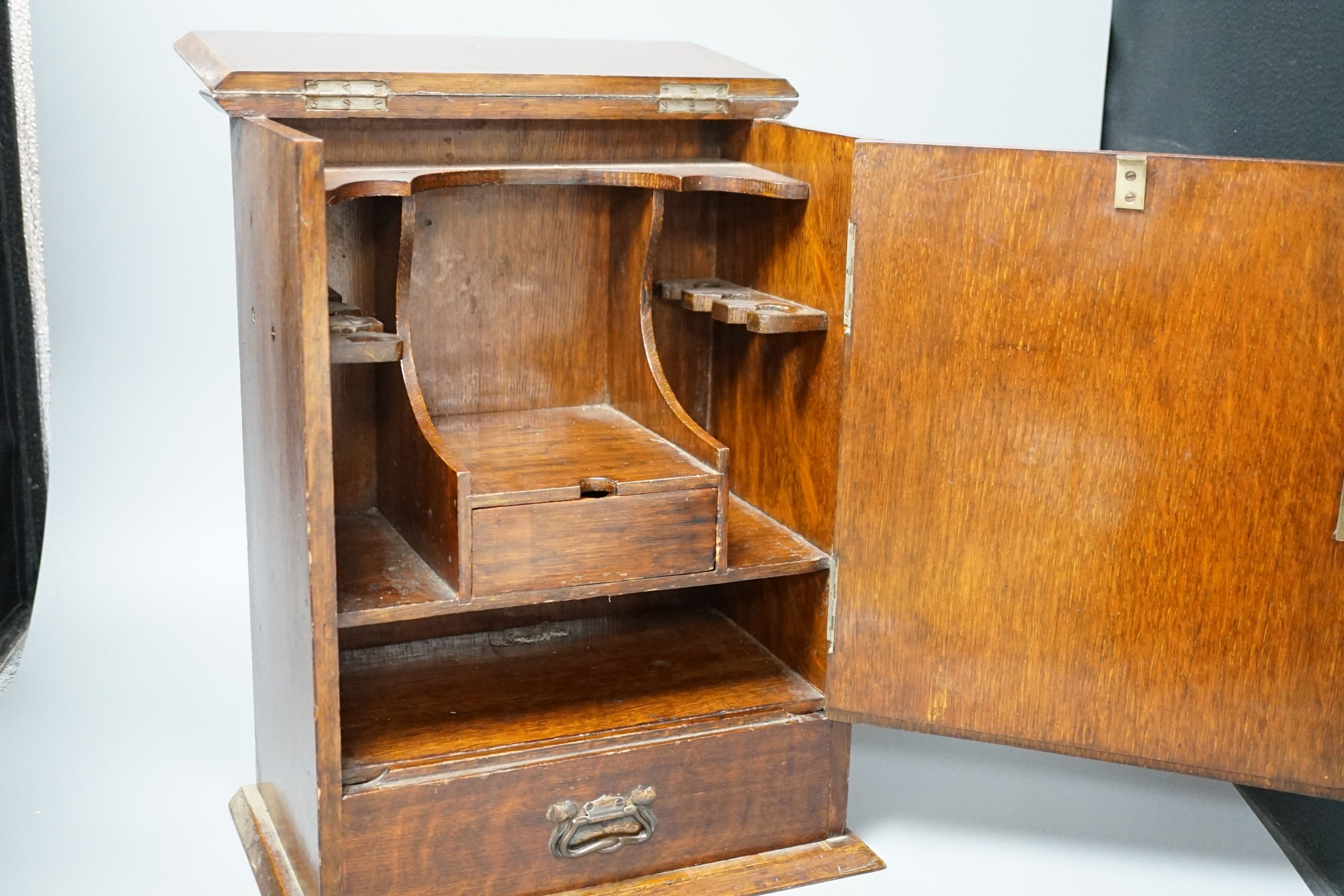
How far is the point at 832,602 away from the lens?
2164 millimetres

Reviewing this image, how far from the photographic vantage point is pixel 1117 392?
1.95 meters

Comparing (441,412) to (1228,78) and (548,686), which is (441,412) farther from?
(1228,78)

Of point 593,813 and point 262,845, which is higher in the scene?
point 593,813

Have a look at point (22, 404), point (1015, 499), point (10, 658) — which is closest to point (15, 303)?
point (22, 404)

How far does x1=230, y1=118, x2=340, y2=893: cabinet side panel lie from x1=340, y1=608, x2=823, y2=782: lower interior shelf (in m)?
0.10

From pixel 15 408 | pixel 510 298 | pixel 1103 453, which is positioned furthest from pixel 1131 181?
pixel 15 408

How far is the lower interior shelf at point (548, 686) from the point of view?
212 cm

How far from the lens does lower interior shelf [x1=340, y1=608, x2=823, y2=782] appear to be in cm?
212

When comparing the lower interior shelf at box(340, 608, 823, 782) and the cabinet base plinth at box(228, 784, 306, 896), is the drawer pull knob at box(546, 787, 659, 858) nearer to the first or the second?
the lower interior shelf at box(340, 608, 823, 782)

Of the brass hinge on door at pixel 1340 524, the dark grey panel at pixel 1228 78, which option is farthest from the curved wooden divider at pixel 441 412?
the dark grey panel at pixel 1228 78

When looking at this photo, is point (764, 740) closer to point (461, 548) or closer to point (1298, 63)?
point (461, 548)

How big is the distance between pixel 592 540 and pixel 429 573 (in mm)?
221

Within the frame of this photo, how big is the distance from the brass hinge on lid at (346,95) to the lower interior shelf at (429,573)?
1.93 ft

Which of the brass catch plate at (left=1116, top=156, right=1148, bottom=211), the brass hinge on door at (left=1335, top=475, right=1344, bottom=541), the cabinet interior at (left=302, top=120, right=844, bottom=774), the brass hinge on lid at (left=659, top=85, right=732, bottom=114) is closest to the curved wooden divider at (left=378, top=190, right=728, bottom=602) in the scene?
the cabinet interior at (left=302, top=120, right=844, bottom=774)
